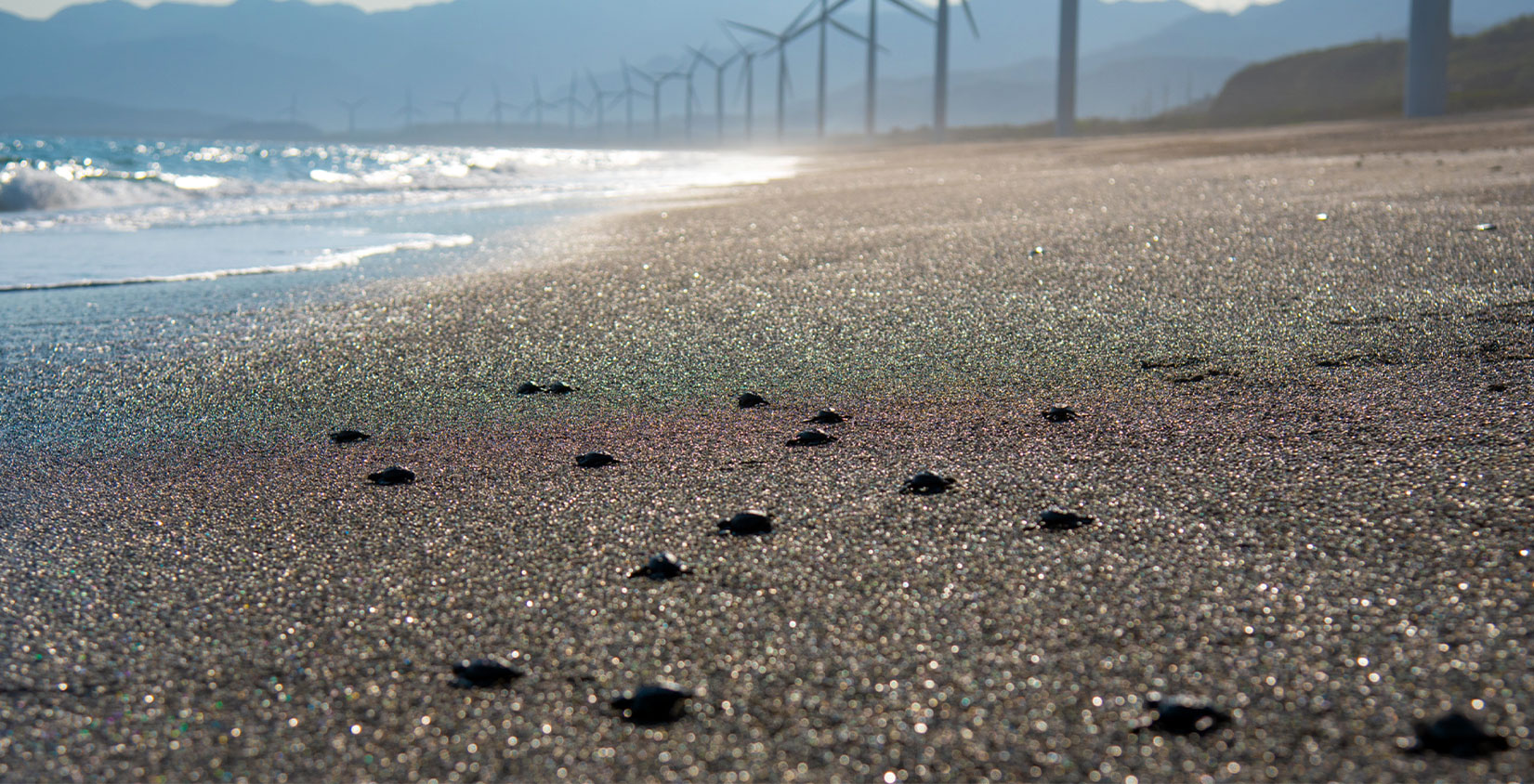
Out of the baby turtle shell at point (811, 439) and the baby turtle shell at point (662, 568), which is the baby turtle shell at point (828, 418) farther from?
the baby turtle shell at point (662, 568)

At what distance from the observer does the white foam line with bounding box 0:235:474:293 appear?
550 cm

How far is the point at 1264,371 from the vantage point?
2.65 meters

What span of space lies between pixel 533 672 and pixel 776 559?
0.42 metres

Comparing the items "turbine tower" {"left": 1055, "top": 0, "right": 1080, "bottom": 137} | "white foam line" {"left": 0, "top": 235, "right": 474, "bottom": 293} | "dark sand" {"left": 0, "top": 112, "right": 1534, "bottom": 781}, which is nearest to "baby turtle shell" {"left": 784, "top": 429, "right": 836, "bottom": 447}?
"dark sand" {"left": 0, "top": 112, "right": 1534, "bottom": 781}

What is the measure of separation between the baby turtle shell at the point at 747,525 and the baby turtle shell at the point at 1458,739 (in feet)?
2.95

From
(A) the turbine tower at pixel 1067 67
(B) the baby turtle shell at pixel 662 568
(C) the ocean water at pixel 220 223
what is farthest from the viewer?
(A) the turbine tower at pixel 1067 67

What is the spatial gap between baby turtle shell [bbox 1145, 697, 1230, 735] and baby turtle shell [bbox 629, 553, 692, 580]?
0.66 metres

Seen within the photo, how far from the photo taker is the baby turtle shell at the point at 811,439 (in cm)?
223

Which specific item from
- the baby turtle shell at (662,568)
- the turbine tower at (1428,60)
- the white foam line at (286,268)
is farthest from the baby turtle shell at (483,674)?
the turbine tower at (1428,60)

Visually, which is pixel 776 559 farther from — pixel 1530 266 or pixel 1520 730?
pixel 1530 266

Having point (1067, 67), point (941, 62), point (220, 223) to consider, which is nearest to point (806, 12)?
point (941, 62)

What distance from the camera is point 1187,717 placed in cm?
107

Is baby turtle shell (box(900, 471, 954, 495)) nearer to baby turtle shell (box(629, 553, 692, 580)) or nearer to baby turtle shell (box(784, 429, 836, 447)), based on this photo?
baby turtle shell (box(784, 429, 836, 447))

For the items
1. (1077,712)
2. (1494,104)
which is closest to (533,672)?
(1077,712)
